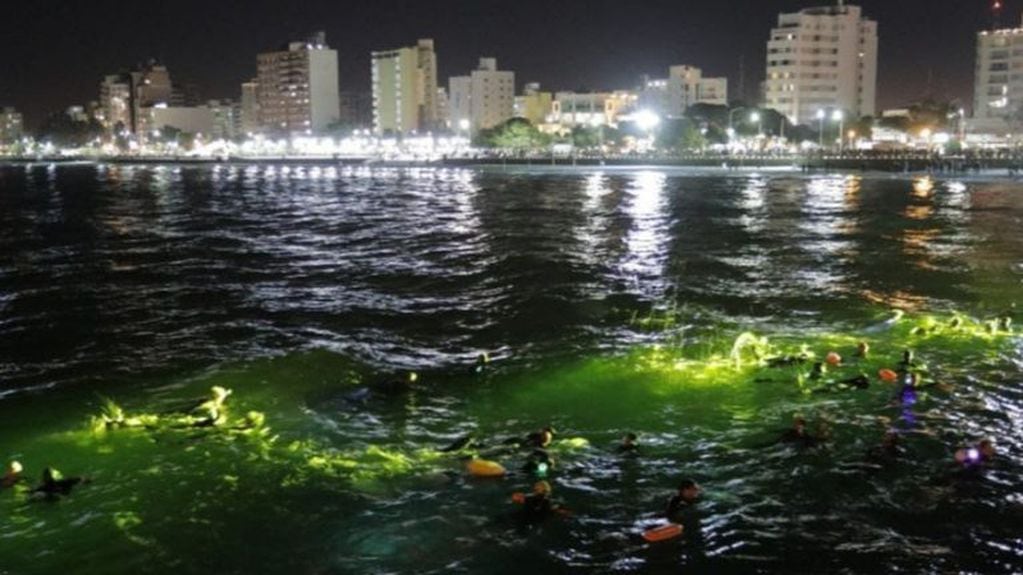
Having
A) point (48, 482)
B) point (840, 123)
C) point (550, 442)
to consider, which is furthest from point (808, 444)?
point (840, 123)

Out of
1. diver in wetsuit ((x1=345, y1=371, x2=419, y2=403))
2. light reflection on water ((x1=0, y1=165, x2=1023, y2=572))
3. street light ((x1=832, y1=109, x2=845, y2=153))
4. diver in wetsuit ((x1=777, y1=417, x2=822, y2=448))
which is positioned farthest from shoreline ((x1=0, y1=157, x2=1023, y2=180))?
diver in wetsuit ((x1=345, y1=371, x2=419, y2=403))

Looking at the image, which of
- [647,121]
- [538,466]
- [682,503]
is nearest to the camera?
[682,503]

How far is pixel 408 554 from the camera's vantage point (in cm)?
1448

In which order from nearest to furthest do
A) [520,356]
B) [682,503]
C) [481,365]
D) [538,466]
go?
[682,503], [538,466], [481,365], [520,356]

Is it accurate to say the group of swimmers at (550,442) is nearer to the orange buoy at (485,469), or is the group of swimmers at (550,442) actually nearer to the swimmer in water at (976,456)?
the swimmer in water at (976,456)

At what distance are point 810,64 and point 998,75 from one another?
38908 millimetres

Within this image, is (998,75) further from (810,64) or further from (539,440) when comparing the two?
(539,440)

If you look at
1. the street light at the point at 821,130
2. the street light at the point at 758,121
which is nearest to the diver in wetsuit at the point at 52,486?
the street light at the point at 821,130

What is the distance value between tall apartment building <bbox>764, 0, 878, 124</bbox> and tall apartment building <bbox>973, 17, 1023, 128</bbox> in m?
26.4

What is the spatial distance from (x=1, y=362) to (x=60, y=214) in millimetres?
60295

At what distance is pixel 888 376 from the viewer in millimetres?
23156

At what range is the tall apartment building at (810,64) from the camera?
185625 millimetres

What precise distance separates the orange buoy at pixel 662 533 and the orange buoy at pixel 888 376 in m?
10.6

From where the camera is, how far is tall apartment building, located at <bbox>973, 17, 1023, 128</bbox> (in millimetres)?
182225
